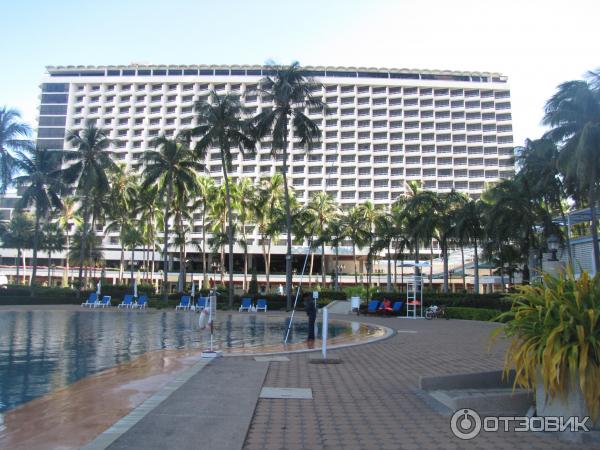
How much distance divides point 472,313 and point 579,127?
12.0m

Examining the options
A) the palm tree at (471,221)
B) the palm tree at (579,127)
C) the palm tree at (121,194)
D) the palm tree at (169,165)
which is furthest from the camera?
the palm tree at (121,194)

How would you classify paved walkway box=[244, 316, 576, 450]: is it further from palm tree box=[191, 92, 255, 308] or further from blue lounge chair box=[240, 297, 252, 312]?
palm tree box=[191, 92, 255, 308]

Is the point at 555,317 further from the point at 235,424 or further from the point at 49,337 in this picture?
the point at 49,337

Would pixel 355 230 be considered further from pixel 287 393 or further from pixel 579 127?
pixel 287 393

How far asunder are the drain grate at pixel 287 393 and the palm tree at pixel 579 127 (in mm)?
23135

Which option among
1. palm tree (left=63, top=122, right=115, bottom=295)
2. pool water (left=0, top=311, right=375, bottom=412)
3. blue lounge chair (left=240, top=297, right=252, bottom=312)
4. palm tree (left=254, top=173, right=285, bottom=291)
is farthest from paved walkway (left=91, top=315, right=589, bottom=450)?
palm tree (left=254, top=173, right=285, bottom=291)

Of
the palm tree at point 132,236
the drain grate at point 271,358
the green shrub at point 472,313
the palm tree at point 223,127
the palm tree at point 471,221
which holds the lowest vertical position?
the drain grate at point 271,358

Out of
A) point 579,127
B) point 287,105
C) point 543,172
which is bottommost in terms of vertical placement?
point 543,172

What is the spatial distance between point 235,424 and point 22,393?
14.5 feet

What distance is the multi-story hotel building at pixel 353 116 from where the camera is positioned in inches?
4107

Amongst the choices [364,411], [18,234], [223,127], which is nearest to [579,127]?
[223,127]

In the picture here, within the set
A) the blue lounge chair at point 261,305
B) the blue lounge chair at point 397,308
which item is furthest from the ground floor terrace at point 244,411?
the blue lounge chair at point 261,305

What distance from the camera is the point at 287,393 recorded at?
7.74m

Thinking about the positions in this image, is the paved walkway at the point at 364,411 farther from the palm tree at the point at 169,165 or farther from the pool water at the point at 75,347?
the palm tree at the point at 169,165
